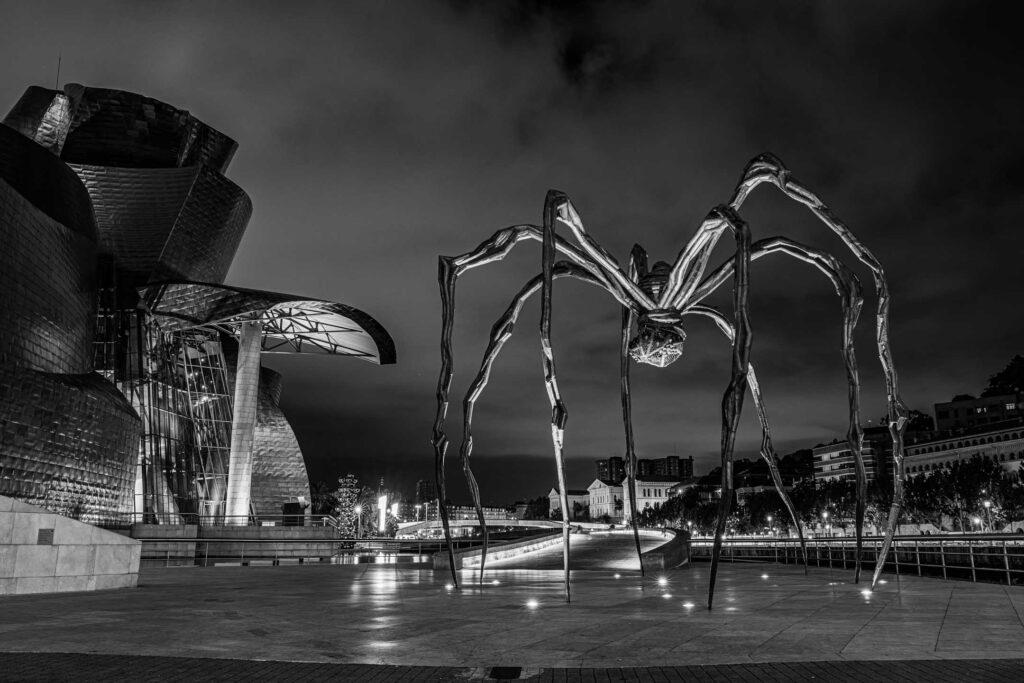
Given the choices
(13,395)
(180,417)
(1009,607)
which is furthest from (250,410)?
(1009,607)

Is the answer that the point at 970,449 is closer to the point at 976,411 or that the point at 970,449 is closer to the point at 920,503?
the point at 976,411

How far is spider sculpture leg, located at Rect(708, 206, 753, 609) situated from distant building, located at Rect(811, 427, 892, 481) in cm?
12511

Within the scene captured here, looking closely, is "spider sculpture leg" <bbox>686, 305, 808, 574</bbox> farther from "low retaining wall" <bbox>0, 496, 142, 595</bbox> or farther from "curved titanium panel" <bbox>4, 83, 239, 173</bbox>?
"curved titanium panel" <bbox>4, 83, 239, 173</bbox>

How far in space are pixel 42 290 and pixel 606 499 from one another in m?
160

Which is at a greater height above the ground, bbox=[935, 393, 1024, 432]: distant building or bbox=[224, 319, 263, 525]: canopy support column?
bbox=[935, 393, 1024, 432]: distant building

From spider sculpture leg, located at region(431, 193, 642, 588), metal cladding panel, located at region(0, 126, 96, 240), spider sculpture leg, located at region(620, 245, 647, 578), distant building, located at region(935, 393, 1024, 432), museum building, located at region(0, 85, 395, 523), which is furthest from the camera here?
distant building, located at region(935, 393, 1024, 432)

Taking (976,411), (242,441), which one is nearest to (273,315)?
(242,441)

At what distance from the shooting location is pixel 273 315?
46469 mm

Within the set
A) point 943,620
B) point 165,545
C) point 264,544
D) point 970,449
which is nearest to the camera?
point 943,620

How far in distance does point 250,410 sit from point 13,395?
1701 cm

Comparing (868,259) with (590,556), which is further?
(590,556)

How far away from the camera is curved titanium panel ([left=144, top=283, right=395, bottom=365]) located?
145ft

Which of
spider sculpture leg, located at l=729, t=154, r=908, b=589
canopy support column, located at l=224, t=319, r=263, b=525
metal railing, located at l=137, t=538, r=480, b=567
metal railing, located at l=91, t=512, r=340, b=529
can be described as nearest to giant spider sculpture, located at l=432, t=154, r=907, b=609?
spider sculpture leg, located at l=729, t=154, r=908, b=589

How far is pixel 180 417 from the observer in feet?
160
